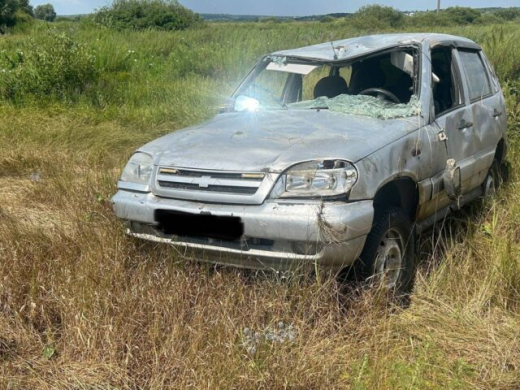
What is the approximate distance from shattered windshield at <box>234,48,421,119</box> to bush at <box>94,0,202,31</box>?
28397 millimetres

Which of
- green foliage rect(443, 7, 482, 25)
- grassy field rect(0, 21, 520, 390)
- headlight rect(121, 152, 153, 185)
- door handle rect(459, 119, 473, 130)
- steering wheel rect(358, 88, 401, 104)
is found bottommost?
grassy field rect(0, 21, 520, 390)

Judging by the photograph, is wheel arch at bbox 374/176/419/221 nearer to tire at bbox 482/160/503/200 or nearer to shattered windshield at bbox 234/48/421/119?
shattered windshield at bbox 234/48/421/119

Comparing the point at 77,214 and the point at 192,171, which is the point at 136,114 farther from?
the point at 192,171

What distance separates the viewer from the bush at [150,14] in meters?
31.9

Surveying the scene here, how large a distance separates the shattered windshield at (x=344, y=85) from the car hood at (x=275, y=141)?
1.06 feet

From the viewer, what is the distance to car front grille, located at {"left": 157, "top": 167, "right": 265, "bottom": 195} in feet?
9.36

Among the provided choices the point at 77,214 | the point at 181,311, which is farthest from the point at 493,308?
the point at 77,214

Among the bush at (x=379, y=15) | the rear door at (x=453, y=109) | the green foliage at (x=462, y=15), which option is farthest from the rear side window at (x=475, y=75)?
the green foliage at (x=462, y=15)

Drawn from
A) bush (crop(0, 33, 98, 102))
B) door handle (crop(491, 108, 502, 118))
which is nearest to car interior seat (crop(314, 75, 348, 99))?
door handle (crop(491, 108, 502, 118))

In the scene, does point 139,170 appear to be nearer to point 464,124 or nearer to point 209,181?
point 209,181

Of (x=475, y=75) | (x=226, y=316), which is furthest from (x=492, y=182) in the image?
(x=226, y=316)

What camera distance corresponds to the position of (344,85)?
15.0ft

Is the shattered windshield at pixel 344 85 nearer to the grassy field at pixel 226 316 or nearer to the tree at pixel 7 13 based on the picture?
the grassy field at pixel 226 316

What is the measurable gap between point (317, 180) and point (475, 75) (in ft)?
8.28
